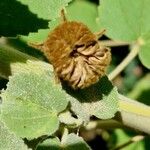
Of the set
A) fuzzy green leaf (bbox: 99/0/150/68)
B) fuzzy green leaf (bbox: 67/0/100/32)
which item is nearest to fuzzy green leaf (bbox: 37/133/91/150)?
fuzzy green leaf (bbox: 99/0/150/68)

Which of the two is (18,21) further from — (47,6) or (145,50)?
(145,50)

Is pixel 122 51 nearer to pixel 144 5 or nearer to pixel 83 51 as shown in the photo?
pixel 144 5

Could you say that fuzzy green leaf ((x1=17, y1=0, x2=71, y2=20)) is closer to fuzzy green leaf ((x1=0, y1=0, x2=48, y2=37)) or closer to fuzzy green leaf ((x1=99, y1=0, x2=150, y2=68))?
fuzzy green leaf ((x1=0, y1=0, x2=48, y2=37))

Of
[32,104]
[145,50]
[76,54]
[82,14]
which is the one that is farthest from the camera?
[82,14]

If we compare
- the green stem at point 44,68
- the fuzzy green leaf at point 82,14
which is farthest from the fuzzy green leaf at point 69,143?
the fuzzy green leaf at point 82,14

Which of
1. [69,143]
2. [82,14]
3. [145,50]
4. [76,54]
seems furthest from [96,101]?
[82,14]

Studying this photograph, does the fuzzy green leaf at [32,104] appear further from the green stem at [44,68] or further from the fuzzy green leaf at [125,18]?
the fuzzy green leaf at [125,18]

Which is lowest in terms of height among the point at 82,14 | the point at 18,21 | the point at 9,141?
the point at 82,14
